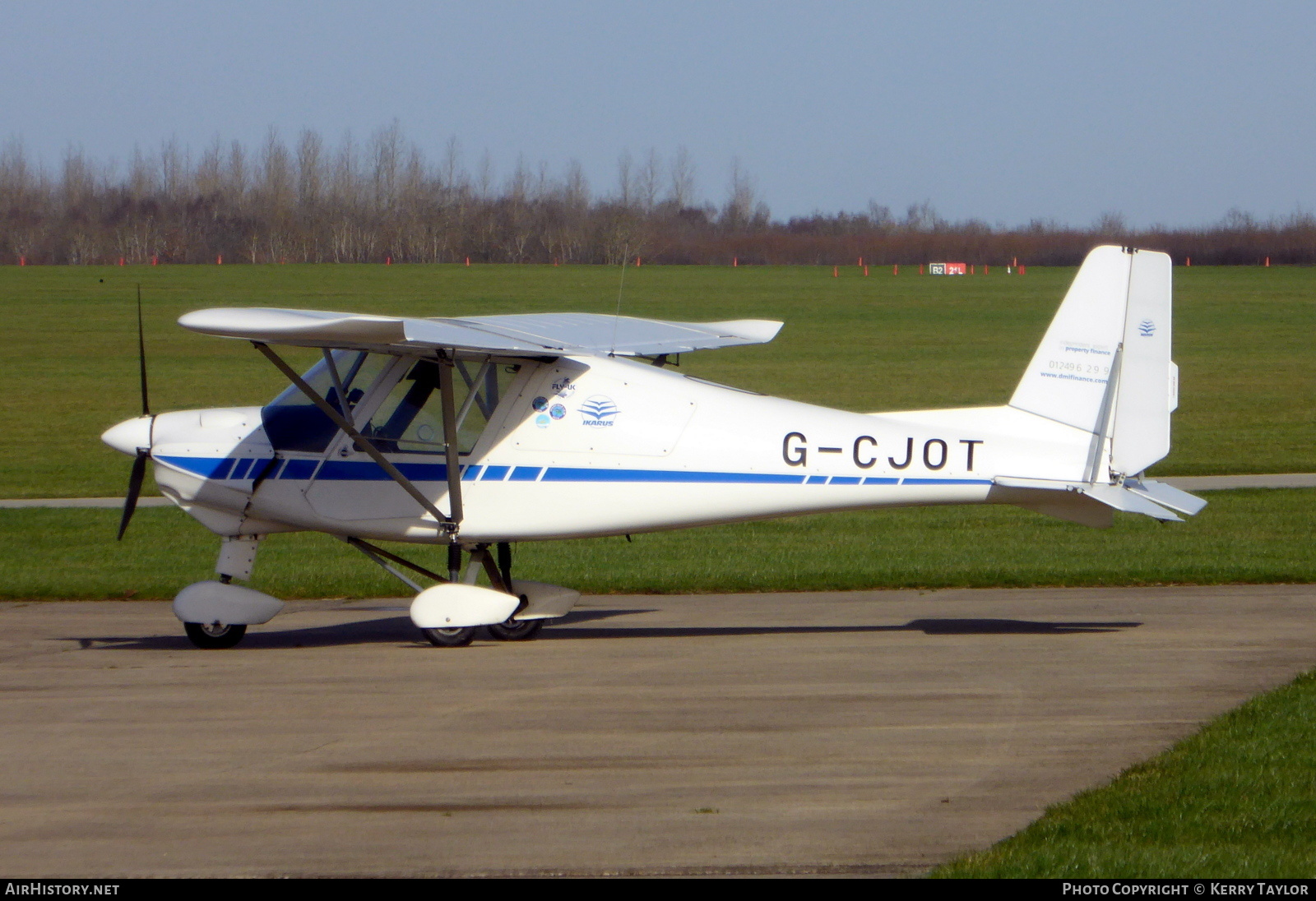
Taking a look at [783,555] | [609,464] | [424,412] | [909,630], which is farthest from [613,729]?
[783,555]

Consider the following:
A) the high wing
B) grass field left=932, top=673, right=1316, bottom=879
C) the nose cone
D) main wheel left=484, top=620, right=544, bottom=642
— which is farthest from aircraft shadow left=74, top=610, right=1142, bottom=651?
grass field left=932, top=673, right=1316, bottom=879

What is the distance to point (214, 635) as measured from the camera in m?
10.9

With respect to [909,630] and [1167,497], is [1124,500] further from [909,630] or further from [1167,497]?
[909,630]

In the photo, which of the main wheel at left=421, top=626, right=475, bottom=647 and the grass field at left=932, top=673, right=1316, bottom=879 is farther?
the main wheel at left=421, top=626, right=475, bottom=647

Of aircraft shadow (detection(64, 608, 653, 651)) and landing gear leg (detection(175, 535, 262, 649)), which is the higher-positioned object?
landing gear leg (detection(175, 535, 262, 649))

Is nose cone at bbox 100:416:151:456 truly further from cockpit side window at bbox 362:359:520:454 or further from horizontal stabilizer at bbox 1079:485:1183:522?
horizontal stabilizer at bbox 1079:485:1183:522

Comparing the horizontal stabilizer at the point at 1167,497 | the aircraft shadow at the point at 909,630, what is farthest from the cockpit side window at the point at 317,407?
the horizontal stabilizer at the point at 1167,497

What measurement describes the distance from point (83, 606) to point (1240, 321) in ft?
180

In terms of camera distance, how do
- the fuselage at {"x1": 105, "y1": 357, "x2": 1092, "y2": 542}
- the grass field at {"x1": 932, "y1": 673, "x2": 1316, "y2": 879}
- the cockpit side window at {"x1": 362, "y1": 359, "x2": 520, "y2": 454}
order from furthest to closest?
the cockpit side window at {"x1": 362, "y1": 359, "x2": 520, "y2": 454}
the fuselage at {"x1": 105, "y1": 357, "x2": 1092, "y2": 542}
the grass field at {"x1": 932, "y1": 673, "x2": 1316, "y2": 879}

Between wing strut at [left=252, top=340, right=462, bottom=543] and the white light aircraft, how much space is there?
18 millimetres

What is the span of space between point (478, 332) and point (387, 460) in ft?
3.86

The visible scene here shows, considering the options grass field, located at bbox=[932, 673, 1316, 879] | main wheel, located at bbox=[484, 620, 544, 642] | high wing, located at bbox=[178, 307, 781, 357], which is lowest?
main wheel, located at bbox=[484, 620, 544, 642]

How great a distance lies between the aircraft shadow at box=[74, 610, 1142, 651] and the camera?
11.1m

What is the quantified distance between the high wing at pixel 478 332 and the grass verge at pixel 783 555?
8.70ft
